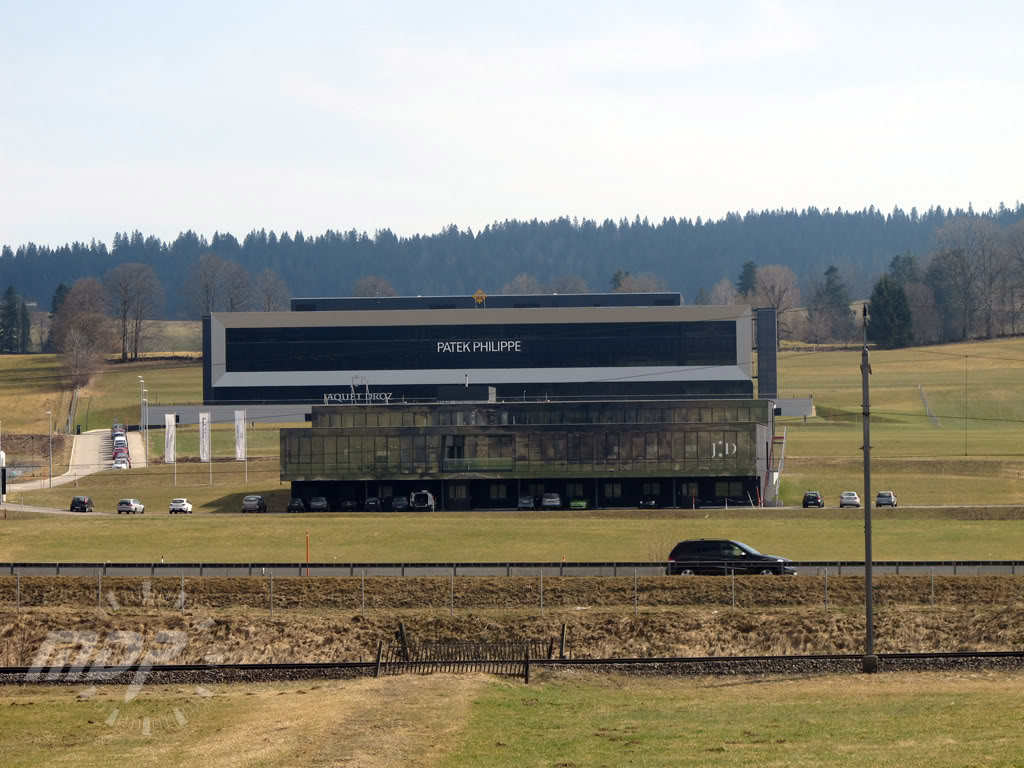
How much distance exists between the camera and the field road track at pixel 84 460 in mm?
109794

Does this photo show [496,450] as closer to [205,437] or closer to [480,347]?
[205,437]

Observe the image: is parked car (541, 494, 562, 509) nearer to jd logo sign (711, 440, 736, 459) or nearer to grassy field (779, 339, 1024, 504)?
jd logo sign (711, 440, 736, 459)

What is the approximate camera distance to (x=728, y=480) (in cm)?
9981

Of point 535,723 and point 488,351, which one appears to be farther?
point 488,351

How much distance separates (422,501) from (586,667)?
177 feet

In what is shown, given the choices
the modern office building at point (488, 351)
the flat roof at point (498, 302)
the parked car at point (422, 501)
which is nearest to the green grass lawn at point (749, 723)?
the parked car at point (422, 501)

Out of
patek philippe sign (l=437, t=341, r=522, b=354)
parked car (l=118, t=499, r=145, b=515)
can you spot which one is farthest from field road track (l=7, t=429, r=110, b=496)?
patek philippe sign (l=437, t=341, r=522, b=354)

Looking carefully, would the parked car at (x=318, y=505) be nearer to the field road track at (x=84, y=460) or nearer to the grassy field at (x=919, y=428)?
the field road track at (x=84, y=460)

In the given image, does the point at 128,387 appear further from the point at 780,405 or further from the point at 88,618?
the point at 88,618

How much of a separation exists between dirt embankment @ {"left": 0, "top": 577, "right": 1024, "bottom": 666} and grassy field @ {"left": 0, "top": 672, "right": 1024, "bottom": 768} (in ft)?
20.8

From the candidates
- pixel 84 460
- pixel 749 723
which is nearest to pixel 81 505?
pixel 84 460

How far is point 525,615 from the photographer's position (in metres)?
49.6

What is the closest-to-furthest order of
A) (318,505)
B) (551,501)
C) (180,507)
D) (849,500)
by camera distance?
(849,500), (180,507), (318,505), (551,501)

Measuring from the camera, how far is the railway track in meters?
41.6
